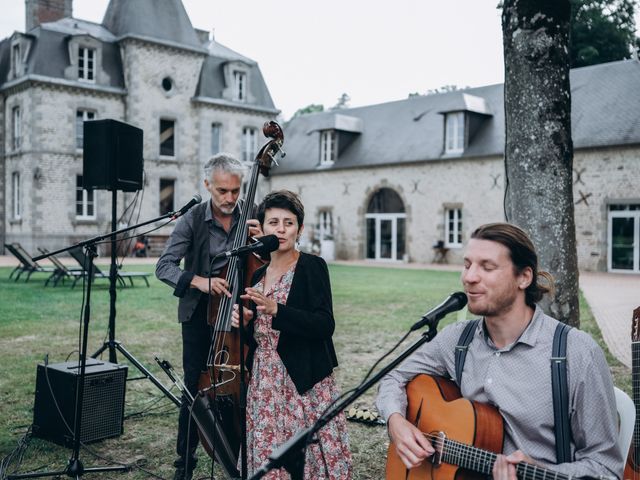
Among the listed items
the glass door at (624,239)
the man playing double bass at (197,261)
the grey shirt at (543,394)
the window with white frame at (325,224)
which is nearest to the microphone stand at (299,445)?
the grey shirt at (543,394)

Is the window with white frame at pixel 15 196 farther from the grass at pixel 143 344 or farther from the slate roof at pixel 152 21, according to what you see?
the grass at pixel 143 344

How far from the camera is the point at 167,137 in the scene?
94.8ft

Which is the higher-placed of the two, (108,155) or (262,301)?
(108,155)

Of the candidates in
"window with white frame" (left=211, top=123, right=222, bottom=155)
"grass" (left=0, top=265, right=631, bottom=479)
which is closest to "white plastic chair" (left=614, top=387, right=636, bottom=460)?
"grass" (left=0, top=265, right=631, bottom=479)

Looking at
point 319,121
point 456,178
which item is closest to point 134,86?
point 319,121

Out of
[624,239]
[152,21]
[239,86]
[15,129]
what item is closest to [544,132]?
[624,239]

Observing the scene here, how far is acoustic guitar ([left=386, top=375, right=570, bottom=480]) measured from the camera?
94.3 inches

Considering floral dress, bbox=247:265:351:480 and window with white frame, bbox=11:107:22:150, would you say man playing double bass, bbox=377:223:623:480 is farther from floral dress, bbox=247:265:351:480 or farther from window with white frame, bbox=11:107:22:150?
window with white frame, bbox=11:107:22:150

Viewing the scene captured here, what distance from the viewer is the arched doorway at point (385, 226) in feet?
88.4

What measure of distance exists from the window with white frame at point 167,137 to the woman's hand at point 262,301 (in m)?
27.1

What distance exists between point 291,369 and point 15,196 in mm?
27630

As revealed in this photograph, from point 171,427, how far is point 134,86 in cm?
2455

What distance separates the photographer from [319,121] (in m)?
30.2

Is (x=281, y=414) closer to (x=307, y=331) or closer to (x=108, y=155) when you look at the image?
(x=307, y=331)
